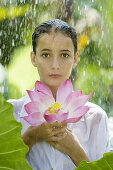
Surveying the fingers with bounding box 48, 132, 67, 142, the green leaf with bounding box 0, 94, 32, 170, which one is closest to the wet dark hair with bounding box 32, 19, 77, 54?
the fingers with bounding box 48, 132, 67, 142

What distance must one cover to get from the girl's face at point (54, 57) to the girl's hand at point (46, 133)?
0.44ft

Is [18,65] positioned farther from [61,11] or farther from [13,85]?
[61,11]

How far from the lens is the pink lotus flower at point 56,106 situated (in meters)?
0.43

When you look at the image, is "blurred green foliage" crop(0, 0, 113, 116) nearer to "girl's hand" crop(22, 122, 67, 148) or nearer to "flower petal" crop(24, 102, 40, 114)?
"girl's hand" crop(22, 122, 67, 148)

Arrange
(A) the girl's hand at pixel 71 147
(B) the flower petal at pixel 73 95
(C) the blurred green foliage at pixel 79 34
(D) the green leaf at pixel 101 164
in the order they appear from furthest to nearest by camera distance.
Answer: (C) the blurred green foliage at pixel 79 34 < (A) the girl's hand at pixel 71 147 < (B) the flower petal at pixel 73 95 < (D) the green leaf at pixel 101 164

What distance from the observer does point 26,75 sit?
7.70 feet

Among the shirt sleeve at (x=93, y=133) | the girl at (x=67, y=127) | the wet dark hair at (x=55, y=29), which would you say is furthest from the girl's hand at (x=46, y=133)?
the wet dark hair at (x=55, y=29)

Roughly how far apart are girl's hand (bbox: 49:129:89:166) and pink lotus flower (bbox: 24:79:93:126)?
164 mm

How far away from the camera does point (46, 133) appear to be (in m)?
0.56

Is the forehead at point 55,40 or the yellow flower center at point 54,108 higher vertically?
the forehead at point 55,40

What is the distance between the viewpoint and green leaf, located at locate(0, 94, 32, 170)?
361 mm

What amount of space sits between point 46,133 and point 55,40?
237 mm

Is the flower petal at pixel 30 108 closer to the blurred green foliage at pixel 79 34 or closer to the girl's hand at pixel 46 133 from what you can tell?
the girl's hand at pixel 46 133

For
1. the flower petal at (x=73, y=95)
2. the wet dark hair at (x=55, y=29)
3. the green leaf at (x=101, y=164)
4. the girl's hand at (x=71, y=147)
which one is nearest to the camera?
the green leaf at (x=101, y=164)
